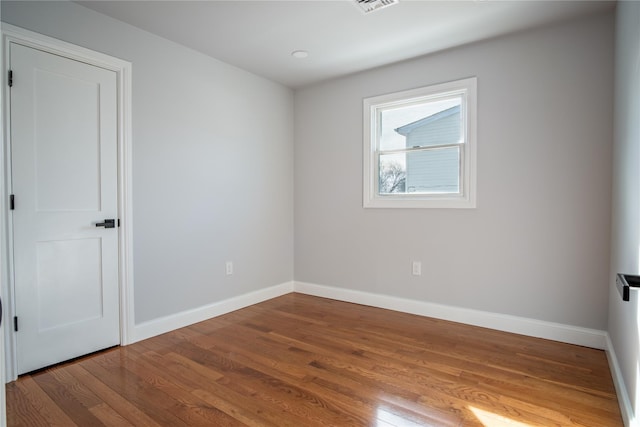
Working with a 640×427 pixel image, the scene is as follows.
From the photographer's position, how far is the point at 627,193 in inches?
85.3

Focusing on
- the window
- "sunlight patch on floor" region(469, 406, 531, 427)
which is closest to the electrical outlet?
the window

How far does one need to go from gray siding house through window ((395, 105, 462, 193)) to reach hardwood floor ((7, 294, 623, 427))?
1.37 m

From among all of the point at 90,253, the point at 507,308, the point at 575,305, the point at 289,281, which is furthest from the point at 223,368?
the point at 575,305

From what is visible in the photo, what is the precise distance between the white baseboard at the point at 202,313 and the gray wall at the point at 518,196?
3.18 feet

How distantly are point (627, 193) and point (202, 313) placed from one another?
343 centimetres

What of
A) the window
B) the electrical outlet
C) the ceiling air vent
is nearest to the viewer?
the ceiling air vent

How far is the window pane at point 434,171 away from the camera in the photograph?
353 cm

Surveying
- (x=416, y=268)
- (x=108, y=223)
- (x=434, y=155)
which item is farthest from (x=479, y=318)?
(x=108, y=223)

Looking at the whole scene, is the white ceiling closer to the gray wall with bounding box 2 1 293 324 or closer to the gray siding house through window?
the gray wall with bounding box 2 1 293 324

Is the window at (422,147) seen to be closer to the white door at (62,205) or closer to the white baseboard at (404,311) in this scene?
the white baseboard at (404,311)

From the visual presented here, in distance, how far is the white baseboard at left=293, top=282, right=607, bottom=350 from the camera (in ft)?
9.55

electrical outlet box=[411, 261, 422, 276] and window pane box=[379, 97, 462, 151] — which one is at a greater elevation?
window pane box=[379, 97, 462, 151]

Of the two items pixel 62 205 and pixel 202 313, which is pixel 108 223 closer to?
pixel 62 205

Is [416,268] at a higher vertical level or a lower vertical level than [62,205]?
lower
